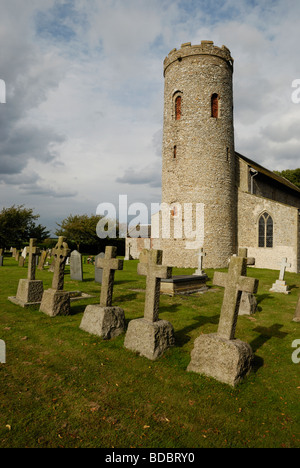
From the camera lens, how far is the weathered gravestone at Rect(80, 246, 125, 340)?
5.37 metres

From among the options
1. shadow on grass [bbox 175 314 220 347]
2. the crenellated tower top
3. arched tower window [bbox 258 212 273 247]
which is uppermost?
the crenellated tower top

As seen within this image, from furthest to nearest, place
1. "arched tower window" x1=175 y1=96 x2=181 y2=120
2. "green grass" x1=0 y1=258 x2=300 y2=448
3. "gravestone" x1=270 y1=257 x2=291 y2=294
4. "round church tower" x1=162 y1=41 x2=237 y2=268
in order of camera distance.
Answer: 1. "arched tower window" x1=175 y1=96 x2=181 y2=120
2. "round church tower" x1=162 y1=41 x2=237 y2=268
3. "gravestone" x1=270 y1=257 x2=291 y2=294
4. "green grass" x1=0 y1=258 x2=300 y2=448

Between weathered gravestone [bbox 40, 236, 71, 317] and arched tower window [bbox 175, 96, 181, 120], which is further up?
arched tower window [bbox 175, 96, 181, 120]

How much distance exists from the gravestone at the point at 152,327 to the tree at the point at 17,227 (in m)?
28.5

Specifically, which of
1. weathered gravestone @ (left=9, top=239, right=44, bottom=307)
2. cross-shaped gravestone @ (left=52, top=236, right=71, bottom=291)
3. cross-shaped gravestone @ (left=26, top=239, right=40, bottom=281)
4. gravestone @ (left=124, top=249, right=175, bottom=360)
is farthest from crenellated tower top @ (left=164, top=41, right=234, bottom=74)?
gravestone @ (left=124, top=249, right=175, bottom=360)

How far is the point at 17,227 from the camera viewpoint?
3045 cm

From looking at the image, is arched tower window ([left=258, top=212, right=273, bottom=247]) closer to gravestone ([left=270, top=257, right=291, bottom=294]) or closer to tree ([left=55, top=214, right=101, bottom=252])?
gravestone ([left=270, top=257, right=291, bottom=294])

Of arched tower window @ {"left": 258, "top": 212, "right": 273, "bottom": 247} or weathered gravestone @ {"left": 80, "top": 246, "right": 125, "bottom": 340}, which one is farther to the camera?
arched tower window @ {"left": 258, "top": 212, "right": 273, "bottom": 247}

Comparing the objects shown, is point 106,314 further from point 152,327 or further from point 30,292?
point 30,292

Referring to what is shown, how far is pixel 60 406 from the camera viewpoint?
10.7 feet

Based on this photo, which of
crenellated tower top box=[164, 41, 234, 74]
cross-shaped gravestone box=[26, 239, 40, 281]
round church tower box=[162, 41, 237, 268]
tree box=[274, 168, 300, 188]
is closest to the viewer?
cross-shaped gravestone box=[26, 239, 40, 281]

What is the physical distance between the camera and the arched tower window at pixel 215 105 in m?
19.8

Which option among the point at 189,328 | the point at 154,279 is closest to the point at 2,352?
the point at 154,279

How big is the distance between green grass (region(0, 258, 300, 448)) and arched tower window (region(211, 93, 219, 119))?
17.6 metres
